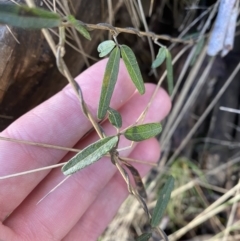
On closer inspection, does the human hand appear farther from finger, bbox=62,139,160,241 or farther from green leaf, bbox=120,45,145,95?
green leaf, bbox=120,45,145,95

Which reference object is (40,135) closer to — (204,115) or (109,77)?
(109,77)

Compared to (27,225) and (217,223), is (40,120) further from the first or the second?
(217,223)

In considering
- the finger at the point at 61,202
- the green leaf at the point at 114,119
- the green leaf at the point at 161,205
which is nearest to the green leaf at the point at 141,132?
the green leaf at the point at 114,119

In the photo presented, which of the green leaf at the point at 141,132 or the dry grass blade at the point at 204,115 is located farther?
the dry grass blade at the point at 204,115

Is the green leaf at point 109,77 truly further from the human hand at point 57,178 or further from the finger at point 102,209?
the finger at point 102,209

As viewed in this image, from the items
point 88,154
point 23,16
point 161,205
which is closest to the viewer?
point 23,16

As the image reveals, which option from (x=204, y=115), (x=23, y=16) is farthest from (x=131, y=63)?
(x=204, y=115)

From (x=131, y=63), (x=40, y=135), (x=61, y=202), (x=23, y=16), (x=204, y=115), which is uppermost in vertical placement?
(x=23, y=16)

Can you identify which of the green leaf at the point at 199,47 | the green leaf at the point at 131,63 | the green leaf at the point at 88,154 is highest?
the green leaf at the point at 131,63
